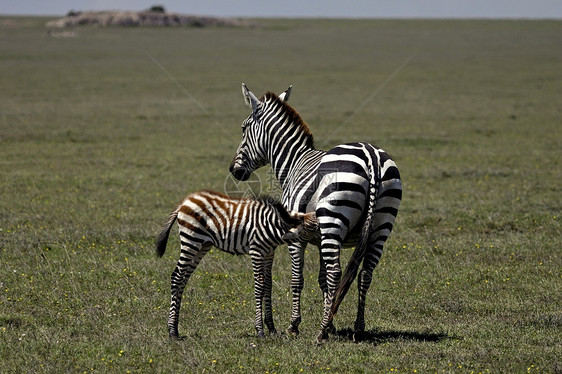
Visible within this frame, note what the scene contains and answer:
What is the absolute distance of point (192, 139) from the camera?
81.9 ft

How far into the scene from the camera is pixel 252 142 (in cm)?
882

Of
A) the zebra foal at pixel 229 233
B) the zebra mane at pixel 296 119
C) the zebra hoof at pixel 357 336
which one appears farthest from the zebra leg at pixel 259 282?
the zebra mane at pixel 296 119

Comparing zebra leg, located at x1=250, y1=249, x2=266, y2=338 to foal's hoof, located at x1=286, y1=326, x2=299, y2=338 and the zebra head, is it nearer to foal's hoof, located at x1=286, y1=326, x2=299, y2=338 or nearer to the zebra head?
foal's hoof, located at x1=286, y1=326, x2=299, y2=338

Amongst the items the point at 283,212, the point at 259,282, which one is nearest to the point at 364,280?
the point at 259,282

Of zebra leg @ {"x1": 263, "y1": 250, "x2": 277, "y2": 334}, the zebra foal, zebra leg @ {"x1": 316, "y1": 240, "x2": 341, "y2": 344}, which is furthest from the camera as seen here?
zebra leg @ {"x1": 263, "y1": 250, "x2": 277, "y2": 334}

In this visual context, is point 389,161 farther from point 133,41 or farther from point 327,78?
point 133,41

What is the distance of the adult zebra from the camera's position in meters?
7.24

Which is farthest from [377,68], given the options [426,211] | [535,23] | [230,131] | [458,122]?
[535,23]

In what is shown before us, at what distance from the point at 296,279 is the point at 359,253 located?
0.88 meters

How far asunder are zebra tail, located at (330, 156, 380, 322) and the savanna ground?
1.88 ft

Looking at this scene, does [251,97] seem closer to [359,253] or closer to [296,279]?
[296,279]

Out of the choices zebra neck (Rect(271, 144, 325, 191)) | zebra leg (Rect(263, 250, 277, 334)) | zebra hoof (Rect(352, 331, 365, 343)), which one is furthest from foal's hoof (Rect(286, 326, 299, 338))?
zebra neck (Rect(271, 144, 325, 191))

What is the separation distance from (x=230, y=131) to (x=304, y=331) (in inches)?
738

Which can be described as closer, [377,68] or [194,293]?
[194,293]
